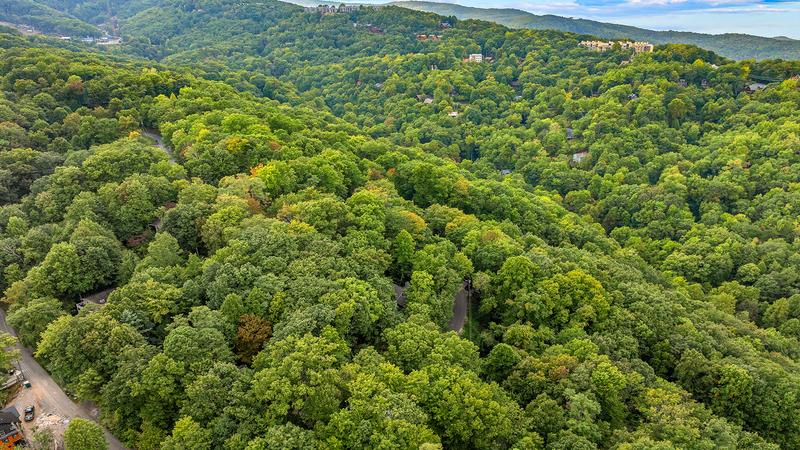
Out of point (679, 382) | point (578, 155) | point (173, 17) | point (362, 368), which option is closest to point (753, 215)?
point (578, 155)

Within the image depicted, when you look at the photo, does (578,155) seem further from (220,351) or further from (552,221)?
(220,351)

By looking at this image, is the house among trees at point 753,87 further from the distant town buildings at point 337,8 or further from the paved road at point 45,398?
the distant town buildings at point 337,8

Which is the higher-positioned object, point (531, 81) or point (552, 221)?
point (531, 81)

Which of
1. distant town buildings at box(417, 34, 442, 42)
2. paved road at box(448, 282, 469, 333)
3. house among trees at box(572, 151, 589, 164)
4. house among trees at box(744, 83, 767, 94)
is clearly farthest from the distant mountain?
paved road at box(448, 282, 469, 333)

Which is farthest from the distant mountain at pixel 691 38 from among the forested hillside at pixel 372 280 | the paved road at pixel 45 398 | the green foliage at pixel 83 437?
the green foliage at pixel 83 437

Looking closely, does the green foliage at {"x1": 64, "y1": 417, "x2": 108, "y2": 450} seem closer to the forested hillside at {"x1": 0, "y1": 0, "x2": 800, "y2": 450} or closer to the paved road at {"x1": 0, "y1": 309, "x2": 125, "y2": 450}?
the forested hillside at {"x1": 0, "y1": 0, "x2": 800, "y2": 450}
